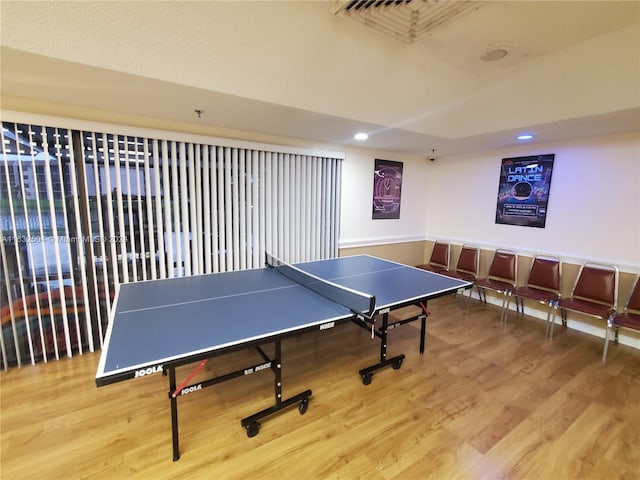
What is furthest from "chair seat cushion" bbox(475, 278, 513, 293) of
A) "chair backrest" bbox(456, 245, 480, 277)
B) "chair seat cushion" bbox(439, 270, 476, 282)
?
"chair backrest" bbox(456, 245, 480, 277)

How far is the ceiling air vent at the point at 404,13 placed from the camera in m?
1.94

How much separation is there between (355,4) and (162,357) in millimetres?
2475

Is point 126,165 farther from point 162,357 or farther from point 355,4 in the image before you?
point 355,4

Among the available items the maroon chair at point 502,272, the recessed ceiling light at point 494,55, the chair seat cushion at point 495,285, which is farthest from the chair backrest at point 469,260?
the recessed ceiling light at point 494,55

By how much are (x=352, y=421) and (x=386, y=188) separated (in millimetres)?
3707

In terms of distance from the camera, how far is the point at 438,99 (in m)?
3.18

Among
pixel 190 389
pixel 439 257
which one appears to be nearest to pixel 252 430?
pixel 190 389

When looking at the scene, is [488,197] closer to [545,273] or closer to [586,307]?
[545,273]

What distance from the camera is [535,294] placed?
369cm

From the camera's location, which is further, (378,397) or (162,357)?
(378,397)

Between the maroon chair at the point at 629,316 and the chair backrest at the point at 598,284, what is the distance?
122 mm

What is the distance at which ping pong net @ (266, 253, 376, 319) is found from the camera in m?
2.13

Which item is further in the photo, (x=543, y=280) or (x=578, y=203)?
(x=543, y=280)

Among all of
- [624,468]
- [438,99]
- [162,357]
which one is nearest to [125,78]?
[162,357]
